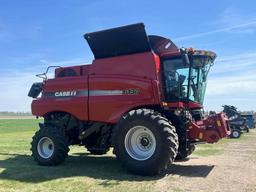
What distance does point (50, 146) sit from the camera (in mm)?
12742

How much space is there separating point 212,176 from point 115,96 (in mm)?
3585

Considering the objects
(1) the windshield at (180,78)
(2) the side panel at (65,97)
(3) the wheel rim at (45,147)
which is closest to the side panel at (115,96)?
(2) the side panel at (65,97)

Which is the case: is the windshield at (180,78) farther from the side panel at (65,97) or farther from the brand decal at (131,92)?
the side panel at (65,97)

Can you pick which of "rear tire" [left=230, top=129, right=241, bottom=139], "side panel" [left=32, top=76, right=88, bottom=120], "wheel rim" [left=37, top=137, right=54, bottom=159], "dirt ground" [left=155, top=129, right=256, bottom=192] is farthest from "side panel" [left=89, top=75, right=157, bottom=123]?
"rear tire" [left=230, top=129, right=241, bottom=139]

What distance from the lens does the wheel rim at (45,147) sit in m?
A: 12.6

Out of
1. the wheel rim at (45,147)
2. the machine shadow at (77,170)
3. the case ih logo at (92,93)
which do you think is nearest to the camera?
the machine shadow at (77,170)

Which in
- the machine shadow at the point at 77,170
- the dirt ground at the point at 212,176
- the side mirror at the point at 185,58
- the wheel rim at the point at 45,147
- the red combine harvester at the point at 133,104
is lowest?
the dirt ground at the point at 212,176

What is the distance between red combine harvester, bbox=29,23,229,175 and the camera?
1070cm

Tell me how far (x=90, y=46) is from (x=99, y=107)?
6.51 ft

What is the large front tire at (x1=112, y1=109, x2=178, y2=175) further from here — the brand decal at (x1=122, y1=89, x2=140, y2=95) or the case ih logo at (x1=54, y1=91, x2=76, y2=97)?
the case ih logo at (x1=54, y1=91, x2=76, y2=97)

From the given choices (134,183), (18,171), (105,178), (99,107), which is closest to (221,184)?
(134,183)

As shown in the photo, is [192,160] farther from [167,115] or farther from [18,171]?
[18,171]

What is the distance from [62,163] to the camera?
12531mm

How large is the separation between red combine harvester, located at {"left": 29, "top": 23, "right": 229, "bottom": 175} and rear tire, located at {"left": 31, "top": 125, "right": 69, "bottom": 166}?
1.2 inches
